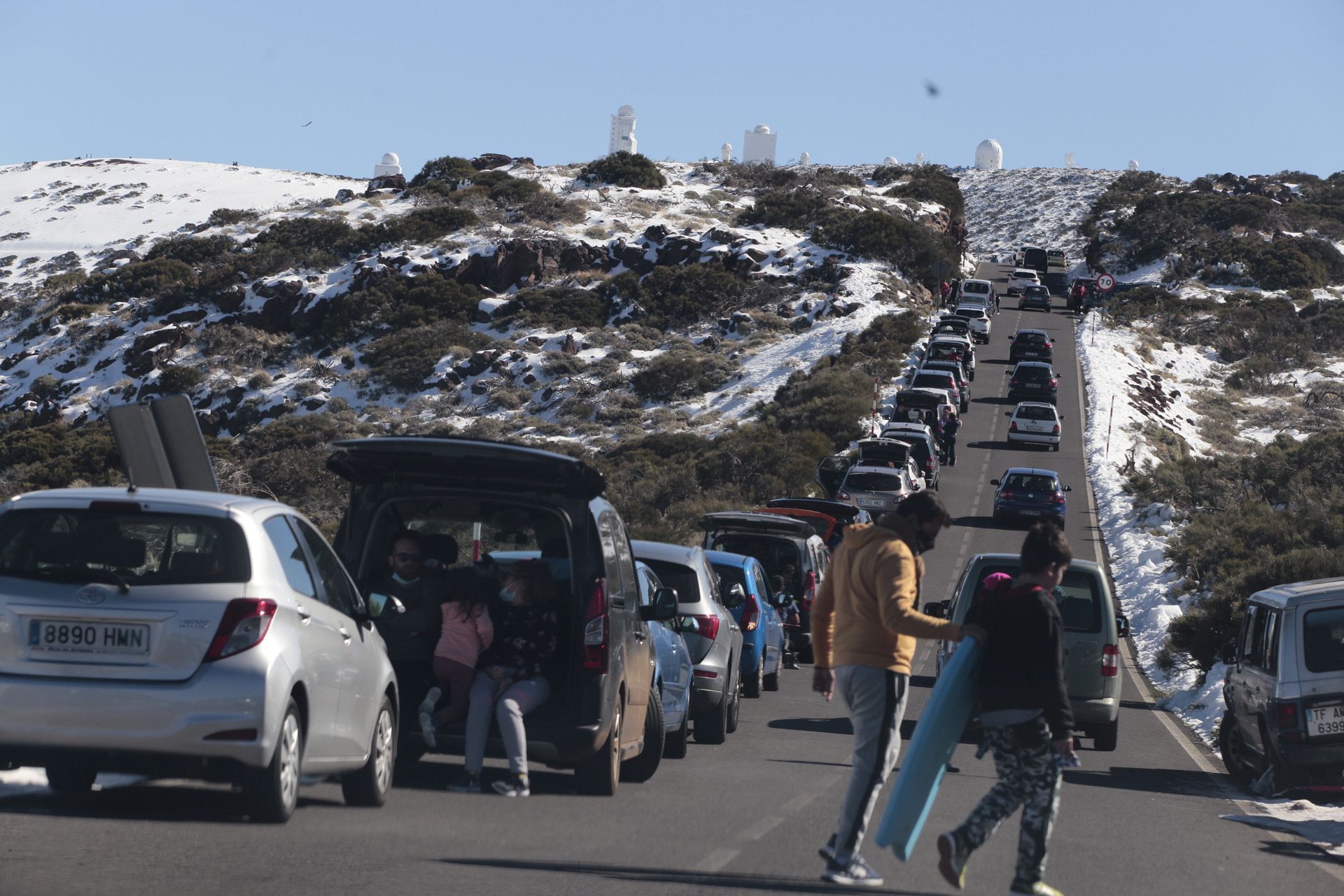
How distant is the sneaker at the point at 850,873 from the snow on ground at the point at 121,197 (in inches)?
Result: 4006

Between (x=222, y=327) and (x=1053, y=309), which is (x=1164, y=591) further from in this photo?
(x=1053, y=309)

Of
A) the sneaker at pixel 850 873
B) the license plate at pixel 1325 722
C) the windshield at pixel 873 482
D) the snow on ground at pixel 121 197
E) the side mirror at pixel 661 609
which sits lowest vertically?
the windshield at pixel 873 482

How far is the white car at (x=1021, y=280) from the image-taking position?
88.2 meters

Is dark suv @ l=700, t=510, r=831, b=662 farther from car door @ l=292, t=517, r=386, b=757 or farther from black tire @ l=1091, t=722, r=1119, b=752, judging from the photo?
car door @ l=292, t=517, r=386, b=757

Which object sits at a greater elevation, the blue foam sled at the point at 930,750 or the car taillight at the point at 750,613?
the blue foam sled at the point at 930,750

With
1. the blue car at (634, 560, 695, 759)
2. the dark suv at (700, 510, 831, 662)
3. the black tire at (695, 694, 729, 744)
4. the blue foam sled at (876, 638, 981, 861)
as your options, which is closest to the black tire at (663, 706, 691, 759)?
the blue car at (634, 560, 695, 759)

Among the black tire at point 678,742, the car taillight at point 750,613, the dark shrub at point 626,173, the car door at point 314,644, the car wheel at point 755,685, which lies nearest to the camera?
the car door at point 314,644

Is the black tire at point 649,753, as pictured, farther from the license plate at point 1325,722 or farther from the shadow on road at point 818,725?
the license plate at point 1325,722

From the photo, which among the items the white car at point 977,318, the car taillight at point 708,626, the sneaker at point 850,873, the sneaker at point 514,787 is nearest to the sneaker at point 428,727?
the sneaker at point 514,787

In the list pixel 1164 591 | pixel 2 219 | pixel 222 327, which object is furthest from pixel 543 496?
pixel 2 219

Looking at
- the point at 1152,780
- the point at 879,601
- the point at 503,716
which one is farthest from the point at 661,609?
the point at 1152,780

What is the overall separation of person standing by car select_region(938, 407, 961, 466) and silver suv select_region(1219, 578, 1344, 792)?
33.0m

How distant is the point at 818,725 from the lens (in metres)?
15.4

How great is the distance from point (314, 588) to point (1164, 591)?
24396mm
